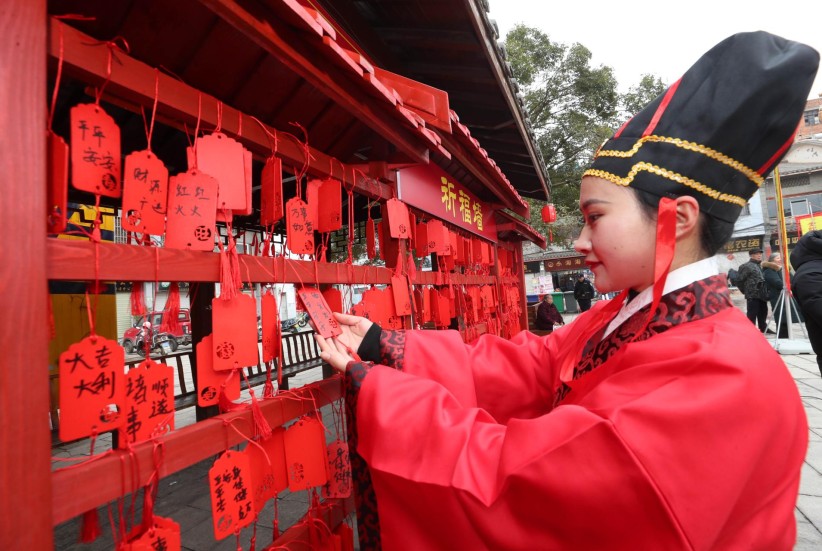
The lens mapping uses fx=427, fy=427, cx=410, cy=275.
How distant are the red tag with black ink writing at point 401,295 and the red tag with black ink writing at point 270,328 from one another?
0.90 meters

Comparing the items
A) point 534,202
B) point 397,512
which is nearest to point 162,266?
point 397,512

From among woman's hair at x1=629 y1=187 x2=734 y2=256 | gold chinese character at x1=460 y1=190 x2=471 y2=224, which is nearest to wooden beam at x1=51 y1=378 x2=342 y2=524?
woman's hair at x1=629 y1=187 x2=734 y2=256

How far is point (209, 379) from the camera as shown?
4.62ft

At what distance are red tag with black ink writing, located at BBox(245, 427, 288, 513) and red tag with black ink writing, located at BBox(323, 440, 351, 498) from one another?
270 mm

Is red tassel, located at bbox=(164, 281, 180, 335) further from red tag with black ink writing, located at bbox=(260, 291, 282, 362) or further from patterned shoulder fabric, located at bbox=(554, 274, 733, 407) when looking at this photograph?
patterned shoulder fabric, located at bbox=(554, 274, 733, 407)

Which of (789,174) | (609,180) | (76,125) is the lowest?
(609,180)

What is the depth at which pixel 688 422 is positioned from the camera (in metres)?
1.00

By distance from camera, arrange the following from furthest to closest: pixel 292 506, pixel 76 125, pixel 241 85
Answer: pixel 292 506
pixel 241 85
pixel 76 125

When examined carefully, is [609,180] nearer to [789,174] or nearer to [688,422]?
[688,422]

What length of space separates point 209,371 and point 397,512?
0.75 meters

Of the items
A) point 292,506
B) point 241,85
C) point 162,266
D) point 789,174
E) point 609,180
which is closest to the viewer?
point 162,266

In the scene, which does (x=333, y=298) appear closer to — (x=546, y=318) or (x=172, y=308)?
(x=172, y=308)

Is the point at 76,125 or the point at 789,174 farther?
the point at 789,174

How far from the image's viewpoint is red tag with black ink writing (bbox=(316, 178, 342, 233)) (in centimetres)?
199
